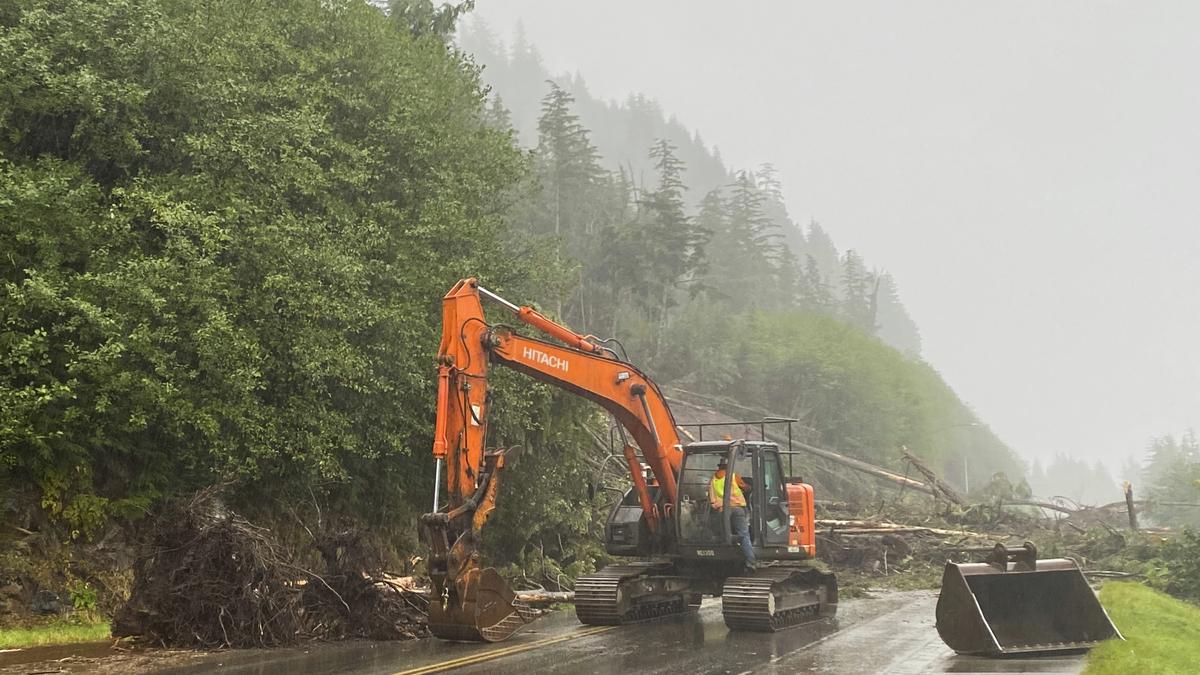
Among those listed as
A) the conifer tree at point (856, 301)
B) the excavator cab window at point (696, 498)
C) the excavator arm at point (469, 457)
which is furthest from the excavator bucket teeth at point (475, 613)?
the conifer tree at point (856, 301)

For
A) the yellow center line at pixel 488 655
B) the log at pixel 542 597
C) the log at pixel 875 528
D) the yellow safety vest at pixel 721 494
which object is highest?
the yellow safety vest at pixel 721 494

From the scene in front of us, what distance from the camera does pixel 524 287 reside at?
23.0 m

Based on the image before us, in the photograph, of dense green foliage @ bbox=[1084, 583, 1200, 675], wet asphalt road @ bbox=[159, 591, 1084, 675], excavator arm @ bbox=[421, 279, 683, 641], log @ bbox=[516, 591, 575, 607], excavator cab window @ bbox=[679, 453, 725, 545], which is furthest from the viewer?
log @ bbox=[516, 591, 575, 607]

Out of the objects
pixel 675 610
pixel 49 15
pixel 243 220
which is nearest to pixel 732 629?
pixel 675 610

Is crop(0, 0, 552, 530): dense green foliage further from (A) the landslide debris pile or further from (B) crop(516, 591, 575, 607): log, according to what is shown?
(B) crop(516, 591, 575, 607): log

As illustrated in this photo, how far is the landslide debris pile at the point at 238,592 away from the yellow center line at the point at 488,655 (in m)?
1.86

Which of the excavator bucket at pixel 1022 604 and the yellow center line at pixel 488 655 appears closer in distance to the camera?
the yellow center line at pixel 488 655

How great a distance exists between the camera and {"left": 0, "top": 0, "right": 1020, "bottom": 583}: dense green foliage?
13.3 meters

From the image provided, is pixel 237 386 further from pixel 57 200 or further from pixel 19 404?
pixel 57 200

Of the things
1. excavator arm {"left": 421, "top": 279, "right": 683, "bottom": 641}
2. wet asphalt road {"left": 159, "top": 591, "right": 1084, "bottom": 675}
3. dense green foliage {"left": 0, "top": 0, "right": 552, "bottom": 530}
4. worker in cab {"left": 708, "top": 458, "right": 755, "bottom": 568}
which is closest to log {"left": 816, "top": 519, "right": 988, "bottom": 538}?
wet asphalt road {"left": 159, "top": 591, "right": 1084, "bottom": 675}

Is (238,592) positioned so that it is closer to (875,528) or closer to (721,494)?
(721,494)

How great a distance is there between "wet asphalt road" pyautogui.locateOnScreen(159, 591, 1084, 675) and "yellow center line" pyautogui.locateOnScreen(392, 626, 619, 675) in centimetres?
Result: 1

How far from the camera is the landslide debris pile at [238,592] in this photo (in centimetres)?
1177

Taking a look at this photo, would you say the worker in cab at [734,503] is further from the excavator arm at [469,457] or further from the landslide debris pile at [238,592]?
the landslide debris pile at [238,592]
